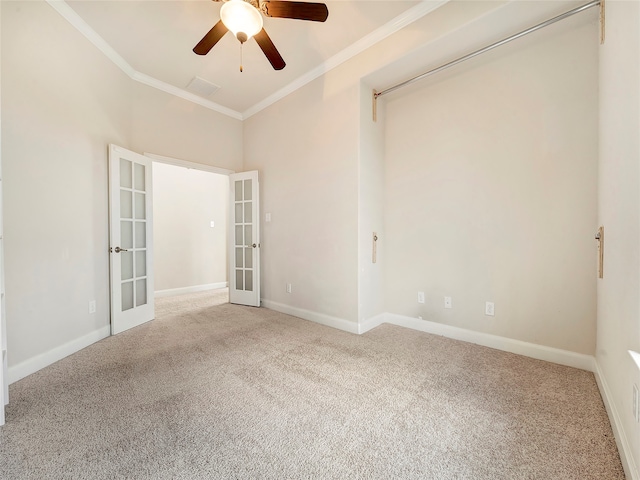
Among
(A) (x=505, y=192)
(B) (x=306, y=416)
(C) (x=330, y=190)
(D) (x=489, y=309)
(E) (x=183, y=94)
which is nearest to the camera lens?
(B) (x=306, y=416)

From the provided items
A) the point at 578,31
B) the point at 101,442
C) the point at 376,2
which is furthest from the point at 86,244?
the point at 578,31

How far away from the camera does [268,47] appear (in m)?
2.17

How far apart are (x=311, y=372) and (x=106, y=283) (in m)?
2.36

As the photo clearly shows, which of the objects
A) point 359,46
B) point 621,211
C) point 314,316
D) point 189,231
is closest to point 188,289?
point 189,231

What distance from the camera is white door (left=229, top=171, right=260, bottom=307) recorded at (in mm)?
4062

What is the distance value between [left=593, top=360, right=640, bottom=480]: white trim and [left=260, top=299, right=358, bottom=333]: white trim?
1.84 metres

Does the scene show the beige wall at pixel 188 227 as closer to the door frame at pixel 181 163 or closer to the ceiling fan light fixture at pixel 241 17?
the door frame at pixel 181 163

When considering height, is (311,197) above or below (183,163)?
below

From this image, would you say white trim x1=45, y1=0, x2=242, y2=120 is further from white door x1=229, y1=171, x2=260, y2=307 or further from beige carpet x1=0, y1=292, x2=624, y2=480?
beige carpet x1=0, y1=292, x2=624, y2=480

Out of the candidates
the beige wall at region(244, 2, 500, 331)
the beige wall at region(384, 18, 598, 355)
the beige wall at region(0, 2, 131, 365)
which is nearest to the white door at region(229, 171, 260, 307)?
the beige wall at region(244, 2, 500, 331)

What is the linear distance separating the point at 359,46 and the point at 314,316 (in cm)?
300

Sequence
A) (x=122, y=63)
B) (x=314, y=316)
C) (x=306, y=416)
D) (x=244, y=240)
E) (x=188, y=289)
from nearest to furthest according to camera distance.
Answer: (x=306, y=416) → (x=122, y=63) → (x=314, y=316) → (x=244, y=240) → (x=188, y=289)

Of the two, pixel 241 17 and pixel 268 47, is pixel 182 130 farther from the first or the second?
pixel 241 17

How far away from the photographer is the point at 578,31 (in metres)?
2.12
